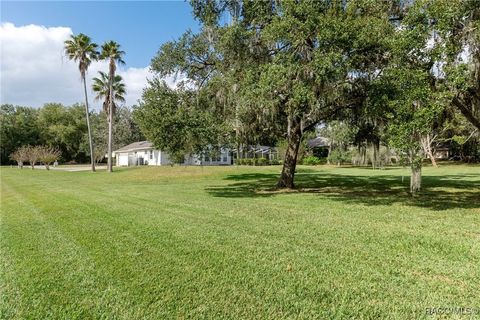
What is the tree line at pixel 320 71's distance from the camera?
700 centimetres

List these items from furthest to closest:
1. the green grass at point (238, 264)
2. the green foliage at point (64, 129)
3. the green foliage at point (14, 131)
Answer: the green foliage at point (64, 129)
the green foliage at point (14, 131)
the green grass at point (238, 264)

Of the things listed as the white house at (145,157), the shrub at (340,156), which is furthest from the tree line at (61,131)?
the shrub at (340,156)

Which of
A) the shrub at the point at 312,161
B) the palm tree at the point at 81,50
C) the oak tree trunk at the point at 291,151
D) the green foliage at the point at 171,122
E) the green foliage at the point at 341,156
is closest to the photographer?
the green foliage at the point at 171,122

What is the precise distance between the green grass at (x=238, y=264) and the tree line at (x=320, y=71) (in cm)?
286

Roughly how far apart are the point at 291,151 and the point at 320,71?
5.35 m

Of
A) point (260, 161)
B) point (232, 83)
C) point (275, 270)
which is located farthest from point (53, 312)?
point (260, 161)

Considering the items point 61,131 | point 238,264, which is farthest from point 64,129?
point 238,264

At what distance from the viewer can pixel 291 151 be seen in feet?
42.0

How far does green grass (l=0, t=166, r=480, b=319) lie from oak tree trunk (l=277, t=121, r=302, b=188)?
17.8 feet

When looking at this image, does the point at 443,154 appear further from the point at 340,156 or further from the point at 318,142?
the point at 340,156

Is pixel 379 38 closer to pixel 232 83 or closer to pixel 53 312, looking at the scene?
pixel 232 83

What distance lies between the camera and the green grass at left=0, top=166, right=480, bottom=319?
117 inches

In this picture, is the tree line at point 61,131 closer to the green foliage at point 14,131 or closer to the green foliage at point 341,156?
the green foliage at point 14,131

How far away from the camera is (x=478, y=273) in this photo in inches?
143
